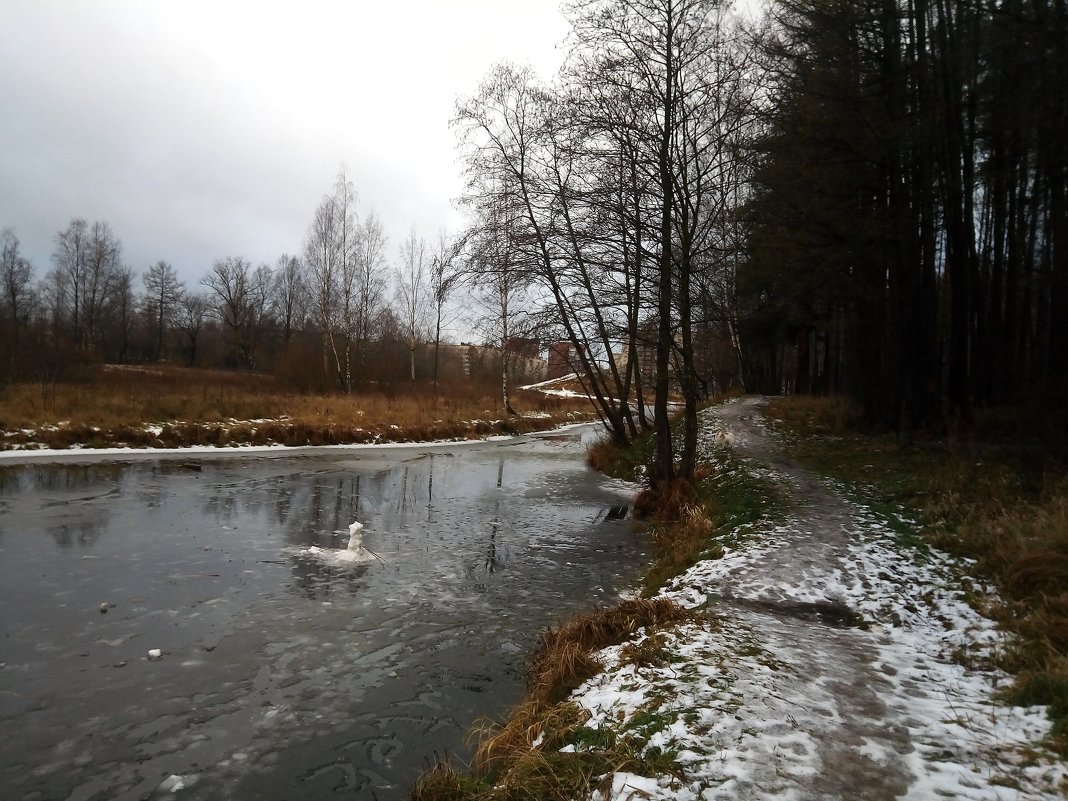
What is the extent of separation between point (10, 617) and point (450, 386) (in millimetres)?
33657

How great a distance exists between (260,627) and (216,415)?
19.0 metres

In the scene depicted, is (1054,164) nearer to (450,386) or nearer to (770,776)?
(770,776)

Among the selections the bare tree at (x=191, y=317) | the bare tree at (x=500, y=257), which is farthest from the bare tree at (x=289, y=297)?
the bare tree at (x=500, y=257)

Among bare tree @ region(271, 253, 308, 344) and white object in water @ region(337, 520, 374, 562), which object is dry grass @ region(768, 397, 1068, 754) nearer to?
white object in water @ region(337, 520, 374, 562)

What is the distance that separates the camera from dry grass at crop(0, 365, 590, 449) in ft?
65.0

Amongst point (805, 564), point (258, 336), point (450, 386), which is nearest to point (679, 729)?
point (805, 564)

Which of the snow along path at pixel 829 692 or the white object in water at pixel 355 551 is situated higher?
the snow along path at pixel 829 692

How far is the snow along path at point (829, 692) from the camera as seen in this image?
3.57 m

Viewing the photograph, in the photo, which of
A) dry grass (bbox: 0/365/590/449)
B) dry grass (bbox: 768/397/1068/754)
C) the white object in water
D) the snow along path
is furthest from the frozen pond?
dry grass (bbox: 0/365/590/449)

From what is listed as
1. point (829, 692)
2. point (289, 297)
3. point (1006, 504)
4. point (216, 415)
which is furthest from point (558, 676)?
point (289, 297)

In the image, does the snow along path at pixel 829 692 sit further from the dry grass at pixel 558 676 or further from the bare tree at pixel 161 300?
the bare tree at pixel 161 300

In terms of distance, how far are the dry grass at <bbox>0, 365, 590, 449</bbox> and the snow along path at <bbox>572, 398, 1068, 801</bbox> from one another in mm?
18913

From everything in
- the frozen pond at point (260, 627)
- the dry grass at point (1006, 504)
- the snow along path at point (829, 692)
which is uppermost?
the dry grass at point (1006, 504)

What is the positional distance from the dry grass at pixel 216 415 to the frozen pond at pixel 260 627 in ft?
18.5
